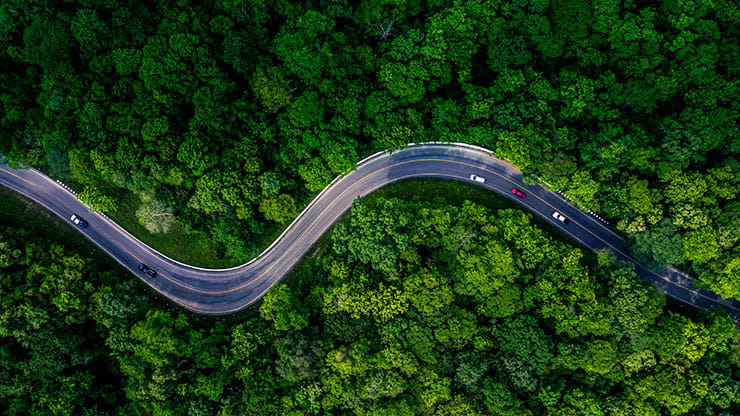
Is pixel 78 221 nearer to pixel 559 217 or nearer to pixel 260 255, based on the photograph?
pixel 260 255

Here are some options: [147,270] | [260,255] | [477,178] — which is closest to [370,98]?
[477,178]

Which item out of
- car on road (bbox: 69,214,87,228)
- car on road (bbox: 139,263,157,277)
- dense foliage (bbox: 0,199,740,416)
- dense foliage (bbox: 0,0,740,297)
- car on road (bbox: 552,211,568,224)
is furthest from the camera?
car on road (bbox: 139,263,157,277)

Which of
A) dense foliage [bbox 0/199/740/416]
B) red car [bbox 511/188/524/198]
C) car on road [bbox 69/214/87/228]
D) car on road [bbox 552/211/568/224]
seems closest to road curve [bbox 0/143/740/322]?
car on road [bbox 69/214/87/228]

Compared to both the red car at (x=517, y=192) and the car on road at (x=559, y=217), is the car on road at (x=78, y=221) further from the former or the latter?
the car on road at (x=559, y=217)

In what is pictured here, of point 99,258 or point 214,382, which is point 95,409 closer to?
point 214,382

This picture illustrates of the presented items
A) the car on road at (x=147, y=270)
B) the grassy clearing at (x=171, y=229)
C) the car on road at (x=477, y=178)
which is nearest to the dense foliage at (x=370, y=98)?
the grassy clearing at (x=171, y=229)

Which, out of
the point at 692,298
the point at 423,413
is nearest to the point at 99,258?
the point at 423,413

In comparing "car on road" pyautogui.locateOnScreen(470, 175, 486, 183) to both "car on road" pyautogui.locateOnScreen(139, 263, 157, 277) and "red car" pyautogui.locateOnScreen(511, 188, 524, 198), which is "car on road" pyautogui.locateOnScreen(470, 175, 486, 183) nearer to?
"red car" pyautogui.locateOnScreen(511, 188, 524, 198)
